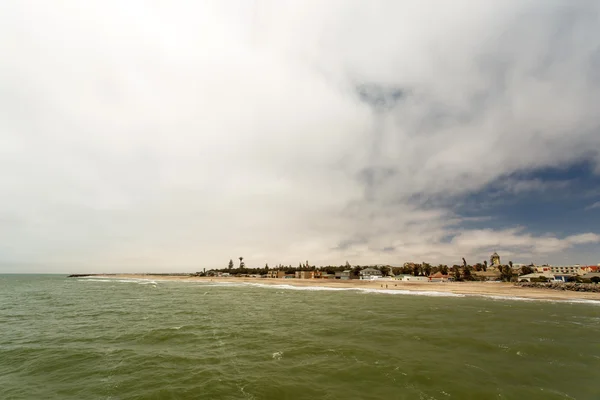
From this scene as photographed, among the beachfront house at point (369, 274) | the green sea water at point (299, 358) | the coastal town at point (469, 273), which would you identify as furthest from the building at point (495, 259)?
the green sea water at point (299, 358)

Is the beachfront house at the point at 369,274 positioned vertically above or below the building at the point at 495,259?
below

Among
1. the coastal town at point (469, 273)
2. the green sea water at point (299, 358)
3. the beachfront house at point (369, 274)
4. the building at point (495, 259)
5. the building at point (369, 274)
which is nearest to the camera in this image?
the green sea water at point (299, 358)

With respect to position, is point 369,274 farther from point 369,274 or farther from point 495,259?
point 495,259

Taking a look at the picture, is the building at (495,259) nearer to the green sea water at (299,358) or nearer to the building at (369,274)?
the building at (369,274)

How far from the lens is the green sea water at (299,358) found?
15.7 meters

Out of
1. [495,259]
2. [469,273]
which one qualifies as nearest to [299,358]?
[469,273]

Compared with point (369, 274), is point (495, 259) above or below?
above

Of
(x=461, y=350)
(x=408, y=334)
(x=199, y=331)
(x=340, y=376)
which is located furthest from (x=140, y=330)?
(x=461, y=350)

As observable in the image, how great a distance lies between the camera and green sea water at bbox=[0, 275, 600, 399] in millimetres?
15656

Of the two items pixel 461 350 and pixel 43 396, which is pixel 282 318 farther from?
pixel 43 396

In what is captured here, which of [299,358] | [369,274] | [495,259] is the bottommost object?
[299,358]

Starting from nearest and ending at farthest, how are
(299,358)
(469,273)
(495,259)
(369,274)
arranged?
(299,358) < (469,273) < (369,274) < (495,259)

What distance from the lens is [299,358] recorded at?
2066 cm

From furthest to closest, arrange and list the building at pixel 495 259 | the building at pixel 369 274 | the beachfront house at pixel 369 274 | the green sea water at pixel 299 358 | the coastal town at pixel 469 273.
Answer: the building at pixel 495 259
the building at pixel 369 274
the beachfront house at pixel 369 274
the coastal town at pixel 469 273
the green sea water at pixel 299 358
